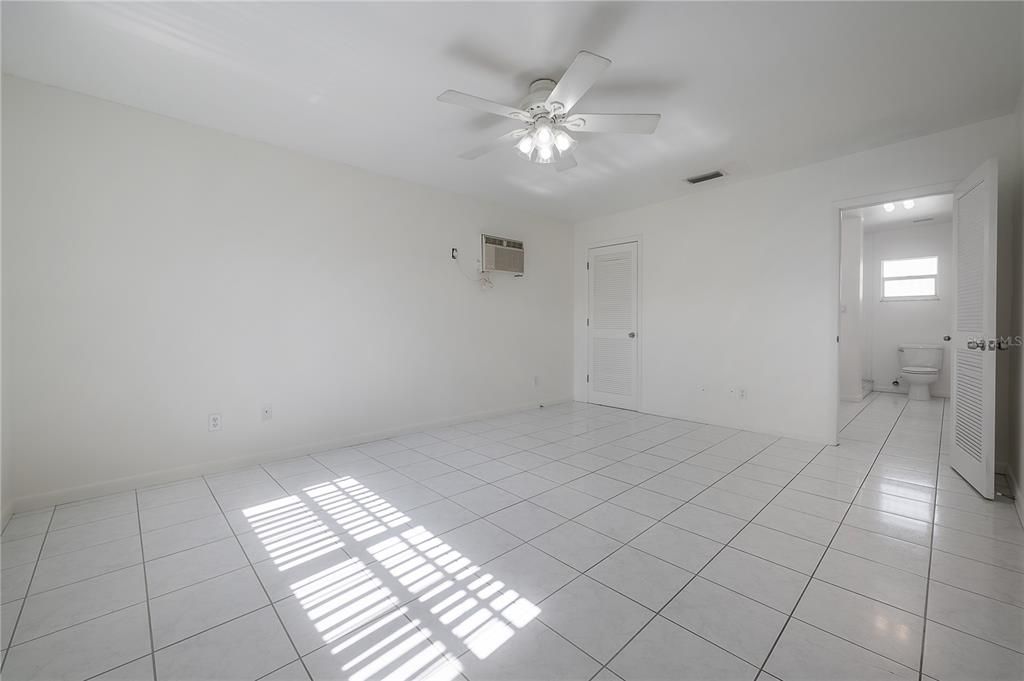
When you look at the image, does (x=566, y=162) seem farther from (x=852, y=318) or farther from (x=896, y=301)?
(x=896, y=301)

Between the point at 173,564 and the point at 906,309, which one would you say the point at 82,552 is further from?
the point at 906,309

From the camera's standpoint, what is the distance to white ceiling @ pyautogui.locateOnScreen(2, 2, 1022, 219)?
6.36ft

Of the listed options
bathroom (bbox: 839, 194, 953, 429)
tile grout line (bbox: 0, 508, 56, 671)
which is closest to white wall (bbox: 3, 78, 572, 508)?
tile grout line (bbox: 0, 508, 56, 671)

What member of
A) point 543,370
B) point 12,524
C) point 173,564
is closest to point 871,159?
point 543,370

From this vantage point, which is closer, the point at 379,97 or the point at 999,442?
the point at 379,97

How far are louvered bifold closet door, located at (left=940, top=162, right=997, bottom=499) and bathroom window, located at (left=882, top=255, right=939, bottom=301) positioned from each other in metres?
4.27

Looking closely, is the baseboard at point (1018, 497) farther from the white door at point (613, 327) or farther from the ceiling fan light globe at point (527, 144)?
the ceiling fan light globe at point (527, 144)

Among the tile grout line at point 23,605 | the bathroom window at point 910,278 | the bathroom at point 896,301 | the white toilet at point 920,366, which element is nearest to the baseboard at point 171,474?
the tile grout line at point 23,605

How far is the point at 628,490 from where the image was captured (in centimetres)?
272

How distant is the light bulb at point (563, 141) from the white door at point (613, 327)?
2.77 m

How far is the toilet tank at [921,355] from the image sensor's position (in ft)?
19.3

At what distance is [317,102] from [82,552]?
2.88 m

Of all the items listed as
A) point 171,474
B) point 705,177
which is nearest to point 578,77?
point 705,177

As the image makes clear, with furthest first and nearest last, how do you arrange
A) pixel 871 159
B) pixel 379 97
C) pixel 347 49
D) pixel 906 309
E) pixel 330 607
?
pixel 906 309, pixel 871 159, pixel 379 97, pixel 347 49, pixel 330 607
